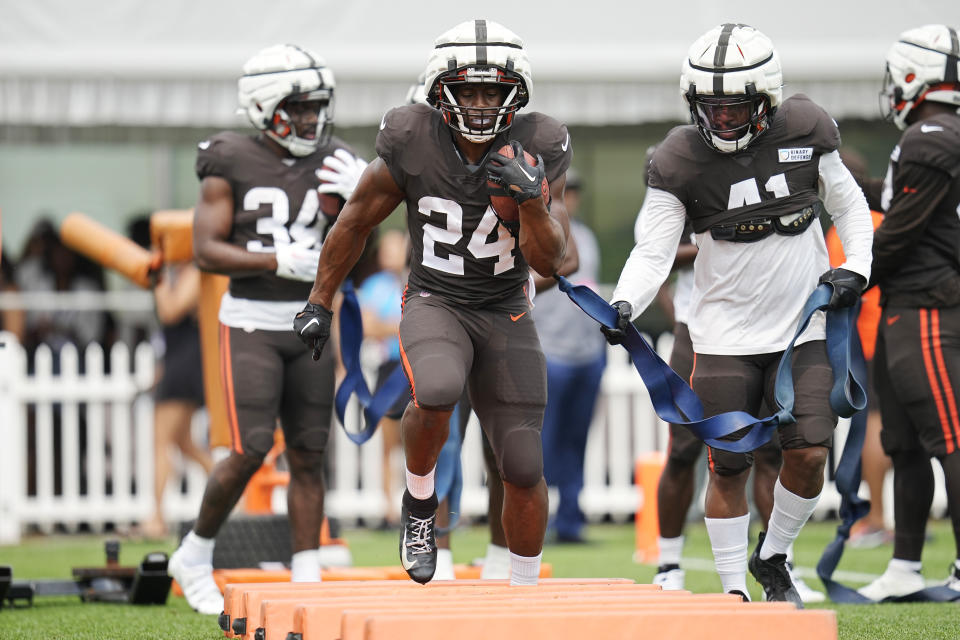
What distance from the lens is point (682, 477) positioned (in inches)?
268

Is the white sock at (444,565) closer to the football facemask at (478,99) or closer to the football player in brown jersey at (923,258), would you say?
the football player in brown jersey at (923,258)

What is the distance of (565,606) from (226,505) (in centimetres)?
268

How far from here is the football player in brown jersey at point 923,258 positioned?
639 centimetres

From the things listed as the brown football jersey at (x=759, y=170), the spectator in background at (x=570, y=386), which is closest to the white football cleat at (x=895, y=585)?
the brown football jersey at (x=759, y=170)

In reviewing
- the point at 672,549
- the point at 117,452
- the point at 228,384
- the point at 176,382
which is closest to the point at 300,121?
the point at 228,384

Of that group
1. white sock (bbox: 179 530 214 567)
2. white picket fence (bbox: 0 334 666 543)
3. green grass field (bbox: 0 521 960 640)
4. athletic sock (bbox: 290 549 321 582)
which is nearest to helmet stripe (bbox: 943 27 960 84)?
green grass field (bbox: 0 521 960 640)

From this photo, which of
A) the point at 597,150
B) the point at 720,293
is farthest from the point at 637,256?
the point at 597,150

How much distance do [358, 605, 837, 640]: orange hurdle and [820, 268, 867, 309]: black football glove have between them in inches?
62.3

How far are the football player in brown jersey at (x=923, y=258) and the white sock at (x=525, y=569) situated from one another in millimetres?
2027

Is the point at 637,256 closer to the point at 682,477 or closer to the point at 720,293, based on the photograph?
the point at 720,293

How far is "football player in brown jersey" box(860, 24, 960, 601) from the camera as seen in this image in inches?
252

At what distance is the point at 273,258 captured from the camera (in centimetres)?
658

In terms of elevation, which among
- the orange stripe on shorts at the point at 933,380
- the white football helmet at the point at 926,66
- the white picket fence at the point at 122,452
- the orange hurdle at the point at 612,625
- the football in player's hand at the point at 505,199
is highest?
the white football helmet at the point at 926,66

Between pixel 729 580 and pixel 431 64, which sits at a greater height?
pixel 431 64
